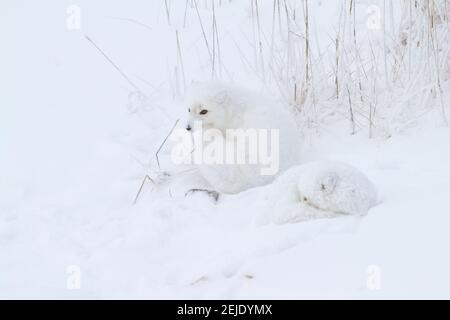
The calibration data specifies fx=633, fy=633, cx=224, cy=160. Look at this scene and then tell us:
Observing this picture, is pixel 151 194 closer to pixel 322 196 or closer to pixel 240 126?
pixel 240 126

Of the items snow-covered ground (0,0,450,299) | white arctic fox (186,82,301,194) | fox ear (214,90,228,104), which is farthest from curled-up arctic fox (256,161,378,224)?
fox ear (214,90,228,104)

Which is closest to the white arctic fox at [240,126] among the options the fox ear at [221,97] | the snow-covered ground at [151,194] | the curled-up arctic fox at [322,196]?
the fox ear at [221,97]

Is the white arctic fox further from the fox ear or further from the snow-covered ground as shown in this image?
the snow-covered ground

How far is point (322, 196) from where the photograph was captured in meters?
2.62

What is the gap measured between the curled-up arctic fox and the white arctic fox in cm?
56

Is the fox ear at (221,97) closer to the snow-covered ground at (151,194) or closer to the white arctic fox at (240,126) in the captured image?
the white arctic fox at (240,126)

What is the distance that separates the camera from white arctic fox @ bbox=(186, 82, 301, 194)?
3.34m

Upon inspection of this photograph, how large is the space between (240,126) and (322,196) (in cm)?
97

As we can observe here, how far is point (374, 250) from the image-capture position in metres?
2.23

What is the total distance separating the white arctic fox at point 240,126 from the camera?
3340mm

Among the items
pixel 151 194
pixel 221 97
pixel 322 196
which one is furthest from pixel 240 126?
pixel 322 196
